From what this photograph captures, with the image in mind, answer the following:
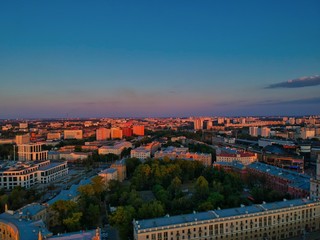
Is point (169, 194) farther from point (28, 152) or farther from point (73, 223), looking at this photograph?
point (28, 152)

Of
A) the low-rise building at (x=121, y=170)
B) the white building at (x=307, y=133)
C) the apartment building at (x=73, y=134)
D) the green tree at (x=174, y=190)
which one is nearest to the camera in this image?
the green tree at (x=174, y=190)

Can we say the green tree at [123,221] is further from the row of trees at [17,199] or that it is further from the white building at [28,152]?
the white building at [28,152]

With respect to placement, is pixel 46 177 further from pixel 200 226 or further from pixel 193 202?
pixel 200 226

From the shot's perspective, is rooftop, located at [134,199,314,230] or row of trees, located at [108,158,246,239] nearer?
rooftop, located at [134,199,314,230]

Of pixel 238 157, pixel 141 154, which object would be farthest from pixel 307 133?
pixel 141 154

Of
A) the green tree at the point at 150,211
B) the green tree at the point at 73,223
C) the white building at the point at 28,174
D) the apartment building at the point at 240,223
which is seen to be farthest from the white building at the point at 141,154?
the apartment building at the point at 240,223

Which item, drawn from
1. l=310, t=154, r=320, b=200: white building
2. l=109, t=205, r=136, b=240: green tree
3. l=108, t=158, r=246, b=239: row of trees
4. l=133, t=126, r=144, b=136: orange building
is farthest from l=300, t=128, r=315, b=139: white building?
l=109, t=205, r=136, b=240: green tree

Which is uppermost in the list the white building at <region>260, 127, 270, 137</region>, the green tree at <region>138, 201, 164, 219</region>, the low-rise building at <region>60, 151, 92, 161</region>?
the white building at <region>260, 127, 270, 137</region>

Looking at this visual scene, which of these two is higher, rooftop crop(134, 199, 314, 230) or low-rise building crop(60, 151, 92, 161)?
rooftop crop(134, 199, 314, 230)

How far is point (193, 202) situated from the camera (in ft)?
77.3

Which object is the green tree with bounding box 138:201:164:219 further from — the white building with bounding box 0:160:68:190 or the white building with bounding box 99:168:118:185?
the white building with bounding box 0:160:68:190

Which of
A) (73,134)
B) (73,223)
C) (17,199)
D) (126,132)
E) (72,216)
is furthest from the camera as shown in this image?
(126,132)

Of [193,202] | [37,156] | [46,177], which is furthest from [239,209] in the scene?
[37,156]

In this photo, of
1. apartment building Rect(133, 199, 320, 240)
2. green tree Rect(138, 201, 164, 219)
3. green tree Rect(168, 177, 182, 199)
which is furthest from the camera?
green tree Rect(168, 177, 182, 199)
